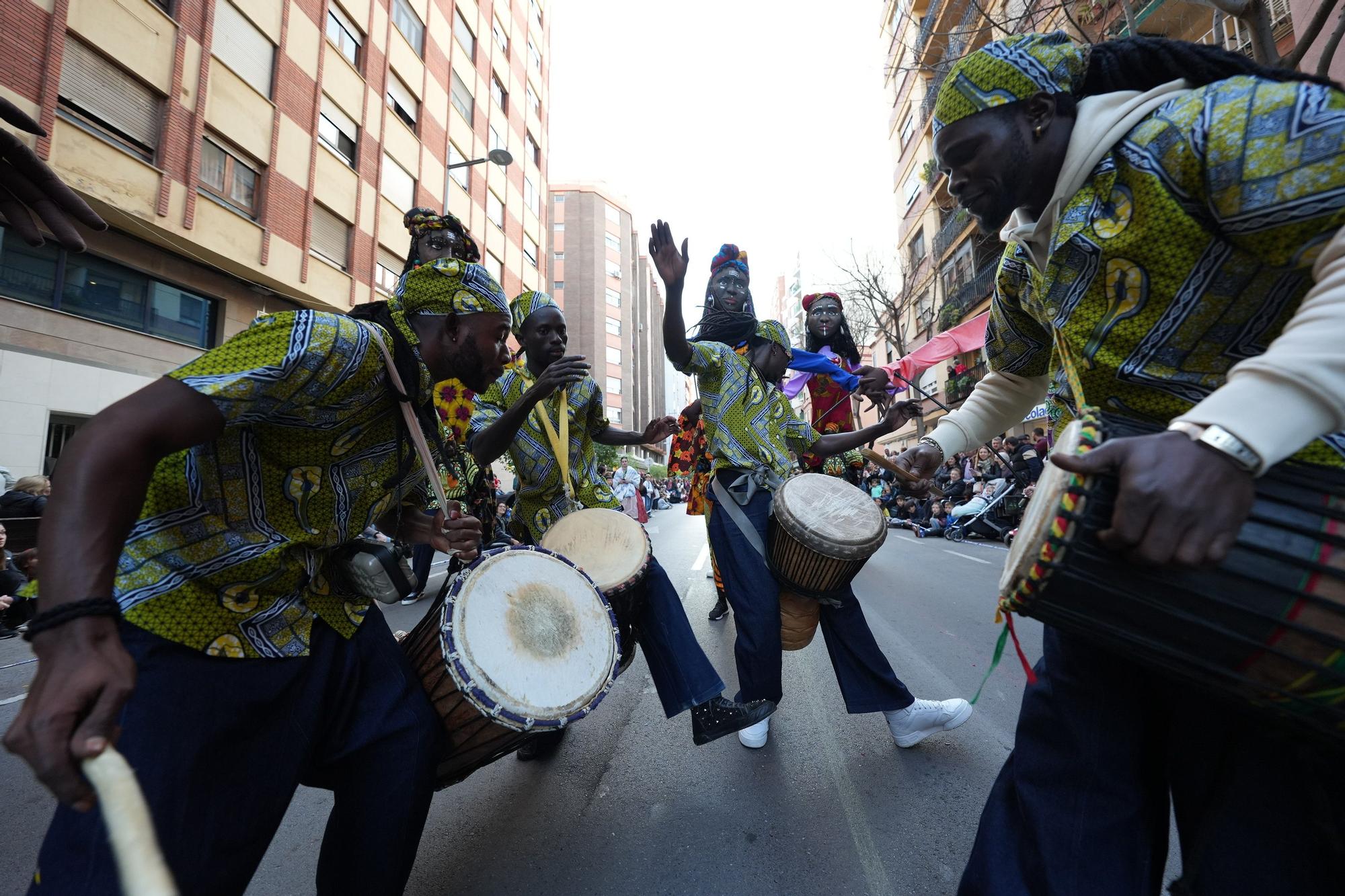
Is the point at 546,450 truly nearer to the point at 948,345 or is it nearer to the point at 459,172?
the point at 948,345

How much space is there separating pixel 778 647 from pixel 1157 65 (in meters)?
2.14

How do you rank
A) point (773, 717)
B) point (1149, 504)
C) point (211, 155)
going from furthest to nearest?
point (211, 155), point (773, 717), point (1149, 504)

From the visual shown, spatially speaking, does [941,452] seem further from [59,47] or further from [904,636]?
[59,47]

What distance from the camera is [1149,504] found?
0.83m

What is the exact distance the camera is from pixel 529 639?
5.40ft

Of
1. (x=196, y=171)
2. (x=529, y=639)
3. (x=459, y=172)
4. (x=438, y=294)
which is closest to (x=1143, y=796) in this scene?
(x=529, y=639)

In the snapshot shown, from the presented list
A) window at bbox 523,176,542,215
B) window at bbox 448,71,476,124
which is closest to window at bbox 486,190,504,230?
window at bbox 448,71,476,124

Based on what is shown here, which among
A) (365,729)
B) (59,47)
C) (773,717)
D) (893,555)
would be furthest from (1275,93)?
(59,47)

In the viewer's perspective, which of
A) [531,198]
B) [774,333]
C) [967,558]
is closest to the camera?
[774,333]

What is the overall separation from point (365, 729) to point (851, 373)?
3829 mm

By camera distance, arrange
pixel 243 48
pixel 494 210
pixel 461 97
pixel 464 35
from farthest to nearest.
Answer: pixel 494 210, pixel 464 35, pixel 461 97, pixel 243 48

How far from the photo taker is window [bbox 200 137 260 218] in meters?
11.9

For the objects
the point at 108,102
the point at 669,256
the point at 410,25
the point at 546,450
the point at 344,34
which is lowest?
the point at 546,450

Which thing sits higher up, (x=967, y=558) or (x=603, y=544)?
(x=603, y=544)
